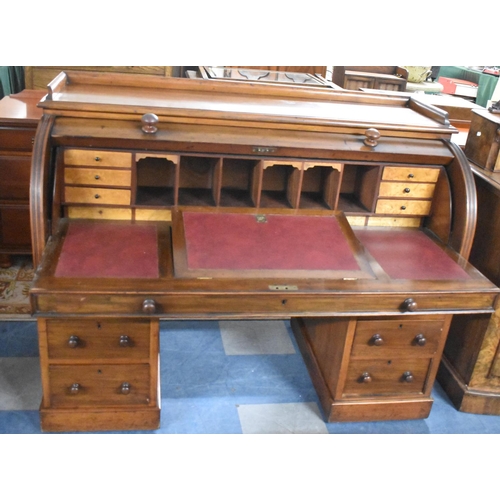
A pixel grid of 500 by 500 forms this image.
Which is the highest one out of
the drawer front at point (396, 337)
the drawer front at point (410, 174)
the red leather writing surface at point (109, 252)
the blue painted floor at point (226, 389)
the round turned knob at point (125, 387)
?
the drawer front at point (410, 174)

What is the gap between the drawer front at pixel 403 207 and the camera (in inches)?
109

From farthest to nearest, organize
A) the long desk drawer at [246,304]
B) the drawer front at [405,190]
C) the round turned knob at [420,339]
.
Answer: the drawer front at [405,190], the round turned knob at [420,339], the long desk drawer at [246,304]

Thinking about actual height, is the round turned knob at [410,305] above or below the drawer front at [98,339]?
above

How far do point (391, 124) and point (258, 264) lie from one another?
968 mm

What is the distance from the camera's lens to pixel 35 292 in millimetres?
2002

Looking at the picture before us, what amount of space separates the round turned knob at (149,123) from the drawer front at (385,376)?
56.5 inches

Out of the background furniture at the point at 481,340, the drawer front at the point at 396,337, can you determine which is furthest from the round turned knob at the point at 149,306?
the background furniture at the point at 481,340

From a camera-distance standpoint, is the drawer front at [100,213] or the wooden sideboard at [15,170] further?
the wooden sideboard at [15,170]

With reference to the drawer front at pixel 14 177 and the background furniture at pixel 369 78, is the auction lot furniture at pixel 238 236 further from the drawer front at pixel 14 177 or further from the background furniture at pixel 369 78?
the background furniture at pixel 369 78

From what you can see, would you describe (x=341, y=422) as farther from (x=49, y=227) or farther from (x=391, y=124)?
(x=49, y=227)

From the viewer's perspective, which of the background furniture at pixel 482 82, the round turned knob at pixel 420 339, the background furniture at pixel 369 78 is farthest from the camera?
the background furniture at pixel 482 82

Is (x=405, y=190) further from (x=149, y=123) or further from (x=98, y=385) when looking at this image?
(x=98, y=385)

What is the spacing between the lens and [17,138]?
11.1 ft

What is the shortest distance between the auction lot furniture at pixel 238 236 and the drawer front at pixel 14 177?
835 millimetres
